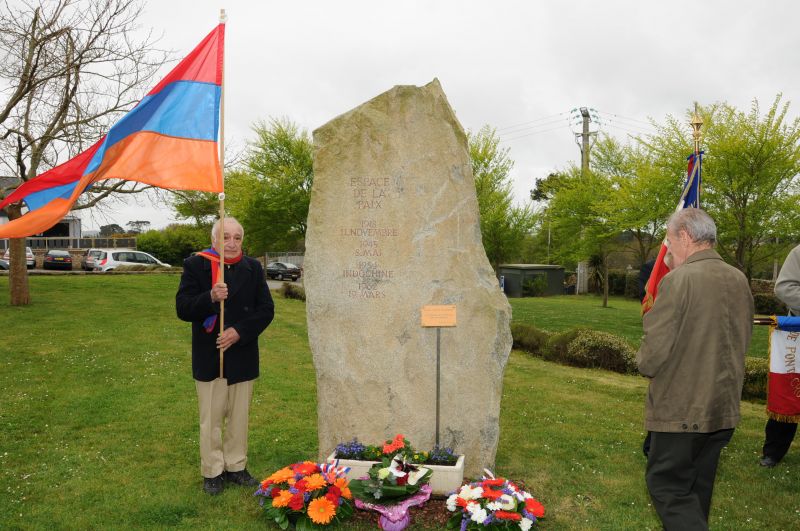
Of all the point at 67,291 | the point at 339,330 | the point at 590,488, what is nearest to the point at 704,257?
the point at 590,488

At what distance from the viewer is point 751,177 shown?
16.3 m

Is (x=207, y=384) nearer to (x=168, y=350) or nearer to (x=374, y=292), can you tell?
(x=374, y=292)

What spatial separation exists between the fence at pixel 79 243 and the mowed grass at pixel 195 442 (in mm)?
37722

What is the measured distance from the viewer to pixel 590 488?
6.02m

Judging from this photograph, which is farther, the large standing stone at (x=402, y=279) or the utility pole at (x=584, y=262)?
the utility pole at (x=584, y=262)

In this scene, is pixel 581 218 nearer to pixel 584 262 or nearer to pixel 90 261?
pixel 584 262

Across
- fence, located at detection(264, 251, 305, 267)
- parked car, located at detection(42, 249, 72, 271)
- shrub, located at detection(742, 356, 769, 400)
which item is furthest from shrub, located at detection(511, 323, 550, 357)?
fence, located at detection(264, 251, 305, 267)

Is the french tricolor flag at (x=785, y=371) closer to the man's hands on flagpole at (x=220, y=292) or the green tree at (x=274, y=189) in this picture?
the man's hands on flagpole at (x=220, y=292)

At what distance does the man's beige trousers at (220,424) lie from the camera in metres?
5.68

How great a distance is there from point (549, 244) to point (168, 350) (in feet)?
122

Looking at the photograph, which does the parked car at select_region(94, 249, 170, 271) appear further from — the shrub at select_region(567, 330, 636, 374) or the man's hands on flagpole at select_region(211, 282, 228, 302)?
the man's hands on flagpole at select_region(211, 282, 228, 302)

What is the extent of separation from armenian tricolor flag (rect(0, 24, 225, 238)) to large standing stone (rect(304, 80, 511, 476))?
3.52 feet

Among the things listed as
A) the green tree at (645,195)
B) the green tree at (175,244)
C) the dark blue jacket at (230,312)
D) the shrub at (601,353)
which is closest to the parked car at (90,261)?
the green tree at (175,244)

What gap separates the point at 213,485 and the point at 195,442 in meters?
1.66
